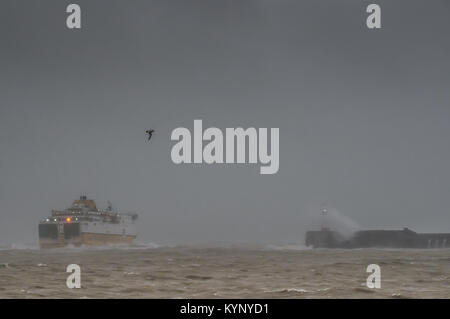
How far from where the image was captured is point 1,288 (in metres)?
47.0

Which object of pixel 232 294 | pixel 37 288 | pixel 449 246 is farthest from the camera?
pixel 449 246

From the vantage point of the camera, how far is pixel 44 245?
18550 centimetres

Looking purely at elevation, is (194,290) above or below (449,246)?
above

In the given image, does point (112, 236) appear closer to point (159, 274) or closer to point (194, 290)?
point (159, 274)

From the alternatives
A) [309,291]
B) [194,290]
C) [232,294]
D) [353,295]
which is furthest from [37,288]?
[353,295]

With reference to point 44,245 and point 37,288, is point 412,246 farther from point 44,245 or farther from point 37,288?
point 37,288

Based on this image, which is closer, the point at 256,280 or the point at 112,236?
the point at 256,280
